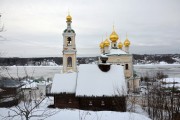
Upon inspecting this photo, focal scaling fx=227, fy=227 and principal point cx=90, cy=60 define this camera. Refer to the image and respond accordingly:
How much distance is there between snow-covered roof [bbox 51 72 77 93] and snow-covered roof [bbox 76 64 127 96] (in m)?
0.72

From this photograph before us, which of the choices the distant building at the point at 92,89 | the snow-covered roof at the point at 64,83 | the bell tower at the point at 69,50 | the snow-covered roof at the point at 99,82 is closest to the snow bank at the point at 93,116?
the distant building at the point at 92,89

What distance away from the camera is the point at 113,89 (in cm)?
1784

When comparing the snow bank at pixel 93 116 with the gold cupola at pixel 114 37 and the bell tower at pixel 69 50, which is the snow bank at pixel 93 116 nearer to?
the bell tower at pixel 69 50

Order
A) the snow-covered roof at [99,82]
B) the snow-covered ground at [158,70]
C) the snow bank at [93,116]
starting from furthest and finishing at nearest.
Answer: the snow-covered ground at [158,70]
the snow-covered roof at [99,82]
the snow bank at [93,116]

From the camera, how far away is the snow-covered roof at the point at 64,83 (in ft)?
61.8

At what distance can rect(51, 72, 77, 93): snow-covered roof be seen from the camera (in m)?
18.8

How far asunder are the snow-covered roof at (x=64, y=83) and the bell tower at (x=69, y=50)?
11226 millimetres

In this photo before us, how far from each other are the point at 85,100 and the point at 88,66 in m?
3.28

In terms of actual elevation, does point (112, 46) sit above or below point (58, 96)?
above

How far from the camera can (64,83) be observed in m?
19.3

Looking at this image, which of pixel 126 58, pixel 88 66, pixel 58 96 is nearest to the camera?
pixel 58 96

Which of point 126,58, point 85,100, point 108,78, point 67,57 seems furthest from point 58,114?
point 126,58

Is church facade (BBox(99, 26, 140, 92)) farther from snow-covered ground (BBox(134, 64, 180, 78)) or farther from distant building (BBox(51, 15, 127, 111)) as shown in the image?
snow-covered ground (BBox(134, 64, 180, 78))

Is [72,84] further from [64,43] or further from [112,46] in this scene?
[112,46]
